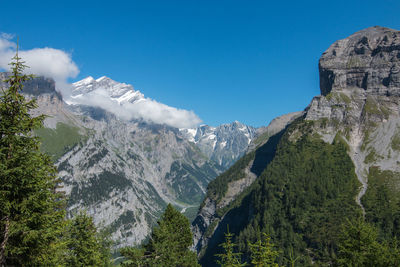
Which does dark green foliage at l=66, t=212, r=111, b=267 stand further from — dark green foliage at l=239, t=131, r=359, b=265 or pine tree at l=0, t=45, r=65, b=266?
dark green foliage at l=239, t=131, r=359, b=265

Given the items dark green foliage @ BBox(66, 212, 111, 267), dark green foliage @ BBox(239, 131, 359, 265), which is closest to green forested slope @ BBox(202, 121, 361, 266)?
dark green foliage @ BBox(239, 131, 359, 265)

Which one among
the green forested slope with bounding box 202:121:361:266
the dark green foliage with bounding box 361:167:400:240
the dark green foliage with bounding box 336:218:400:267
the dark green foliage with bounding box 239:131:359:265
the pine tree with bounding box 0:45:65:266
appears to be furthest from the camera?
the dark green foliage with bounding box 239:131:359:265

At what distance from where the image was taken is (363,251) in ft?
107

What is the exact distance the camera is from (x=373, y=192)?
14262cm

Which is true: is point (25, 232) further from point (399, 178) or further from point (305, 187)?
point (399, 178)

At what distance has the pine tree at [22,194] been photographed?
15.7m

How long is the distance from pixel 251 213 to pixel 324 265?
217 feet

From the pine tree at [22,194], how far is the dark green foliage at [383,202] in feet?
403

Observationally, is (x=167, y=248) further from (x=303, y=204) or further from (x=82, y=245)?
(x=303, y=204)

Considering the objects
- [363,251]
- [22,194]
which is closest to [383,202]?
[363,251]

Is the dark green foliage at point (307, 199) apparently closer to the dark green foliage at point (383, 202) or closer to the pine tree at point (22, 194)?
the dark green foliage at point (383, 202)

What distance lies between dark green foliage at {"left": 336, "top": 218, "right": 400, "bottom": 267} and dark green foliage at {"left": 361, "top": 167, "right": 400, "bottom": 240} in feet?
297

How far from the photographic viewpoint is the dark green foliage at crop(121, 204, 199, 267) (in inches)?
1574

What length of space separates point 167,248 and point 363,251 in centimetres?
2612
